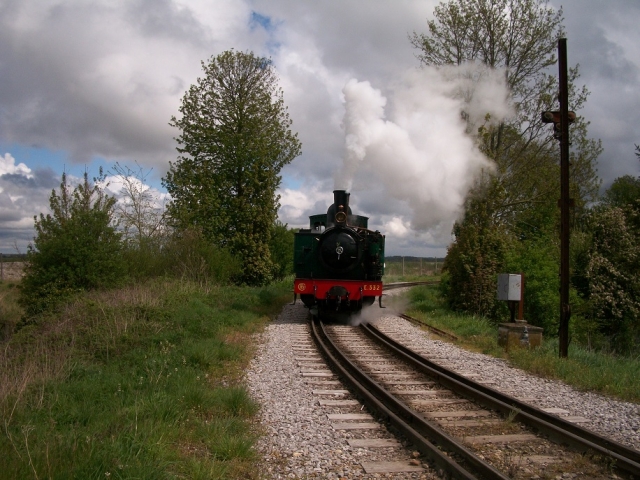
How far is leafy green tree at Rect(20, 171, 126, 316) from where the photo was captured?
14.4 m

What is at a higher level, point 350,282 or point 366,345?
point 350,282

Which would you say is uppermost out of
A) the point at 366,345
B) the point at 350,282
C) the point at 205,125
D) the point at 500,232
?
the point at 205,125

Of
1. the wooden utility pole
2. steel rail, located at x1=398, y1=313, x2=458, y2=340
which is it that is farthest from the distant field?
the wooden utility pole

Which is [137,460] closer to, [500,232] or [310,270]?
[310,270]

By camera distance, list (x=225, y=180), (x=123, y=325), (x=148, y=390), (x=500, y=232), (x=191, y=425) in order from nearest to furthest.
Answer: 1. (x=191, y=425)
2. (x=148, y=390)
3. (x=123, y=325)
4. (x=500, y=232)
5. (x=225, y=180)

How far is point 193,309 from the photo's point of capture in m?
13.2

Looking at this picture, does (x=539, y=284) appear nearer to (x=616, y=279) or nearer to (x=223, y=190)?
(x=616, y=279)

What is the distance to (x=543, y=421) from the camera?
5480mm

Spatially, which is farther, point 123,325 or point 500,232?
point 500,232

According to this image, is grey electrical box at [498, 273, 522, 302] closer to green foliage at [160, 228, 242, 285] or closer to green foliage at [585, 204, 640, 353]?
green foliage at [585, 204, 640, 353]

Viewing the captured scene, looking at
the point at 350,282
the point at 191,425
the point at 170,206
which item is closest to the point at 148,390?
the point at 191,425

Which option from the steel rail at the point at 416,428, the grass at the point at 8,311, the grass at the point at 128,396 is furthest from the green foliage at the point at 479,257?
the grass at the point at 8,311

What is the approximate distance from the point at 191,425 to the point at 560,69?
30.1 feet

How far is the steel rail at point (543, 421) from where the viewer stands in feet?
15.4
